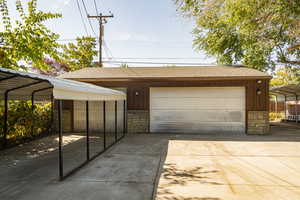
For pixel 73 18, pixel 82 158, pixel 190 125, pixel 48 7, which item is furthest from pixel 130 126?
pixel 73 18

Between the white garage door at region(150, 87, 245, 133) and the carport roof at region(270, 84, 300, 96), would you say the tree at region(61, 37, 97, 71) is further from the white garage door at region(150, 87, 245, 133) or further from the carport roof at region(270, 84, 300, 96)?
the carport roof at region(270, 84, 300, 96)

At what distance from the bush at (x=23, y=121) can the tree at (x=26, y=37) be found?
1713mm

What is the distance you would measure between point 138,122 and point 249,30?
733 cm

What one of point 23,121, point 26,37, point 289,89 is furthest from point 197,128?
point 26,37

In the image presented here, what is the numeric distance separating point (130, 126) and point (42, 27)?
5.92 meters

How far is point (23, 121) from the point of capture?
633 centimetres

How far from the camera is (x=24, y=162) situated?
158 inches

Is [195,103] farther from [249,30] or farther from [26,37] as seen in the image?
[26,37]

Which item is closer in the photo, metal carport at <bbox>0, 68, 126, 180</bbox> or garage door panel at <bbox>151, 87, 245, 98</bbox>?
metal carport at <bbox>0, 68, 126, 180</bbox>

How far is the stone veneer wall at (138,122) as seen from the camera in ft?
25.2

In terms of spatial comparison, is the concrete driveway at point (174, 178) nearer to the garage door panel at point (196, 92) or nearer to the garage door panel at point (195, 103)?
the garage door panel at point (195, 103)

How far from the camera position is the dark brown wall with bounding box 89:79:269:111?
711 centimetres

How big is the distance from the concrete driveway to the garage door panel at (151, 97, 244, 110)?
2.83m

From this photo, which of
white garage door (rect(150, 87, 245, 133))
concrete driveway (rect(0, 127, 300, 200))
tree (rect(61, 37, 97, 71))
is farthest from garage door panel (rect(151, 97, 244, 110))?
tree (rect(61, 37, 97, 71))
